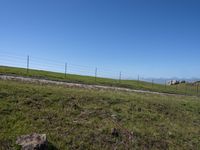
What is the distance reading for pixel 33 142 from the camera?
7285 mm

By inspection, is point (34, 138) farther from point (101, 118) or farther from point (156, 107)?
point (156, 107)

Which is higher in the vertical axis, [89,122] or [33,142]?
[89,122]

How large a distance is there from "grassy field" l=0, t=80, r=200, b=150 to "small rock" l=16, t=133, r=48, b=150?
245mm

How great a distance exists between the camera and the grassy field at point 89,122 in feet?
27.7

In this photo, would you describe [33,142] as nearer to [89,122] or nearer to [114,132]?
[89,122]

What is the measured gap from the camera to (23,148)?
716 centimetres

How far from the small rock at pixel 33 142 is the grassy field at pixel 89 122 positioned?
0.81 ft

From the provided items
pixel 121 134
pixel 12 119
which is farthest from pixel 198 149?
pixel 12 119

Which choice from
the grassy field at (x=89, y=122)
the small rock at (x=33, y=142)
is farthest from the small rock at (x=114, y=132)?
the small rock at (x=33, y=142)

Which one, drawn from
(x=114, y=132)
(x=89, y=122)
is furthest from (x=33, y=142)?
(x=114, y=132)

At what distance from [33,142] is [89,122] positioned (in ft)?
9.97

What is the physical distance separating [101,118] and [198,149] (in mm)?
4235

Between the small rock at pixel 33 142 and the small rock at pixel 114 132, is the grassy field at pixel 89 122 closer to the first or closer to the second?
the small rock at pixel 114 132

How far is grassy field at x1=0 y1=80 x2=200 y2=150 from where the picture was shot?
8.44 m
